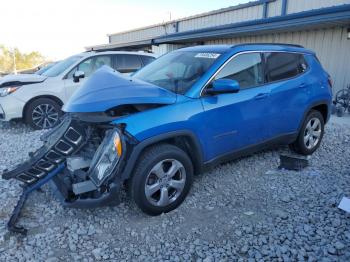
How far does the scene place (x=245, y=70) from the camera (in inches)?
147

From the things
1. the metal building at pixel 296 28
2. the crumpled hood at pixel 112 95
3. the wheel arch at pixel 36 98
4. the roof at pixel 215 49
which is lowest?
the wheel arch at pixel 36 98

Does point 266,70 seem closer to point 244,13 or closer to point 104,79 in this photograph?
point 104,79

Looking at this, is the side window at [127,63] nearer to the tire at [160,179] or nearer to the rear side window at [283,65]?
the rear side window at [283,65]

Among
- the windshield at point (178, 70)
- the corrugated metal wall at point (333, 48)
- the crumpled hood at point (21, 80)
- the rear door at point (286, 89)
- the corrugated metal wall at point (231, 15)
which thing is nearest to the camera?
the windshield at point (178, 70)

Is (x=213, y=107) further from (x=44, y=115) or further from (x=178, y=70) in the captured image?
(x=44, y=115)

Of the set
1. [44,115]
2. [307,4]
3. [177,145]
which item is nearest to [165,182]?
[177,145]

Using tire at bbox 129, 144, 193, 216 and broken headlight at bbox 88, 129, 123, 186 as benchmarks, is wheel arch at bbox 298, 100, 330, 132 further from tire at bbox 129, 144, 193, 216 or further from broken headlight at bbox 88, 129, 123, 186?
broken headlight at bbox 88, 129, 123, 186

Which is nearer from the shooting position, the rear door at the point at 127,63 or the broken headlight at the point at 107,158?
the broken headlight at the point at 107,158

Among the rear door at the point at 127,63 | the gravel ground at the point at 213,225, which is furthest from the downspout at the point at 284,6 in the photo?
the gravel ground at the point at 213,225

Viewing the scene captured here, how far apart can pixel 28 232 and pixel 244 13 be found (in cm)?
1260

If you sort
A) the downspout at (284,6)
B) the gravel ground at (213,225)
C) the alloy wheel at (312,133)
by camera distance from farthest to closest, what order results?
the downspout at (284,6)
the alloy wheel at (312,133)
the gravel ground at (213,225)

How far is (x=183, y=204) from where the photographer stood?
11.1ft

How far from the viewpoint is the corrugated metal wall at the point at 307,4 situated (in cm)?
907

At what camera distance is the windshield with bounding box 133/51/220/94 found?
3.43 metres
